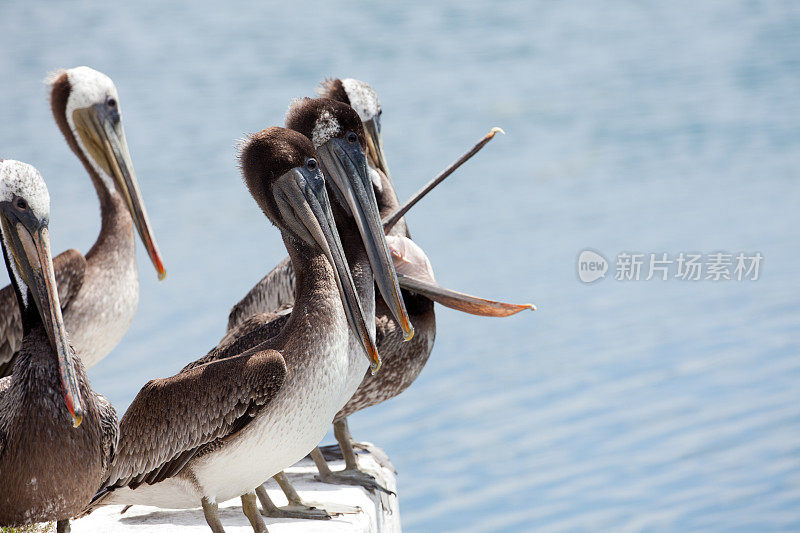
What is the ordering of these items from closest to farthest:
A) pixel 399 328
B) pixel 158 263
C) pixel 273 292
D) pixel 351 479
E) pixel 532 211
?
pixel 399 328 → pixel 351 479 → pixel 158 263 → pixel 273 292 → pixel 532 211

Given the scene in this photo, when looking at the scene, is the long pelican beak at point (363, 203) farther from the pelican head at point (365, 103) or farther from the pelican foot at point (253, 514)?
→ the pelican head at point (365, 103)

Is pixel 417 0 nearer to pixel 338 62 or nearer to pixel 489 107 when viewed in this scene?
pixel 338 62

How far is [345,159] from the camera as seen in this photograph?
139 inches

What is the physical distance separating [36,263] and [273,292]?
61.6 inches

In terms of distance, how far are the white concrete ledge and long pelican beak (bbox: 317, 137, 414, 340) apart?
26.8 inches

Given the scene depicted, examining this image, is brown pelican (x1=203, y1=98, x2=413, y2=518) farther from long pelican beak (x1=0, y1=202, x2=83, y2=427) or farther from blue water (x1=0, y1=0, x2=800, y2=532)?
blue water (x1=0, y1=0, x2=800, y2=532)

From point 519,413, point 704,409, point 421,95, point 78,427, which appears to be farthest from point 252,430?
point 421,95

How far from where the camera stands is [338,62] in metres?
14.9

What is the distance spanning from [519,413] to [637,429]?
2.35 ft

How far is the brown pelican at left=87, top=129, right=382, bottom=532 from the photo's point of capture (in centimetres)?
294

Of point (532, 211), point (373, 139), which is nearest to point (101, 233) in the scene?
point (373, 139)

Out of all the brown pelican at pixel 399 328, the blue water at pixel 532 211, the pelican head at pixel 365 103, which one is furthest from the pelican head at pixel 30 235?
the blue water at pixel 532 211

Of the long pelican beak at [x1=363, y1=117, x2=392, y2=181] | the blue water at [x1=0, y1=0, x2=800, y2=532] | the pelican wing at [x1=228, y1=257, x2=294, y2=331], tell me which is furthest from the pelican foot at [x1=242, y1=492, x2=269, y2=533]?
the blue water at [x1=0, y1=0, x2=800, y2=532]

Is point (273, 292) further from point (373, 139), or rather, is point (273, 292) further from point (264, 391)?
point (264, 391)
